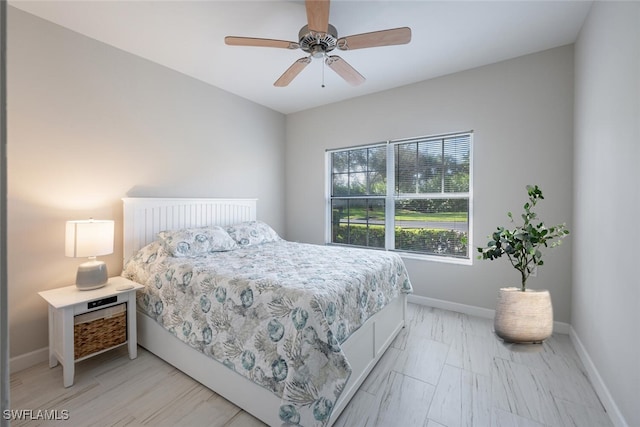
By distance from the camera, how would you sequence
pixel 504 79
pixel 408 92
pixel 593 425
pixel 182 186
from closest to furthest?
1. pixel 593 425
2. pixel 504 79
3. pixel 182 186
4. pixel 408 92

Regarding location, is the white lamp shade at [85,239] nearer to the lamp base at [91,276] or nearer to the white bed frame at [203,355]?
the lamp base at [91,276]

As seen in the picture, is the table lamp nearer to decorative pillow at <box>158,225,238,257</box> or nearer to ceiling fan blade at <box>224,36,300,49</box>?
decorative pillow at <box>158,225,238,257</box>

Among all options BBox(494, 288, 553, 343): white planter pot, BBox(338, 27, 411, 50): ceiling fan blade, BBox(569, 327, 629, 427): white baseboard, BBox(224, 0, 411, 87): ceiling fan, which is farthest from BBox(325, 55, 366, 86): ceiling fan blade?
BBox(569, 327, 629, 427): white baseboard

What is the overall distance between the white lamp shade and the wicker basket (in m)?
0.46

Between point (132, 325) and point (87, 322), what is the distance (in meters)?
0.30

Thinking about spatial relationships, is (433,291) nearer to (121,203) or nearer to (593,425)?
(593,425)

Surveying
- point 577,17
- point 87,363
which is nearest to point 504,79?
point 577,17

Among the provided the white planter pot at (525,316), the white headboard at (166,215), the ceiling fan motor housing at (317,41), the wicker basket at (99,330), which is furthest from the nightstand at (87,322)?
the white planter pot at (525,316)

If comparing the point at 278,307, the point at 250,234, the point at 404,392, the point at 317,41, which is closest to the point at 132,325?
the point at 250,234

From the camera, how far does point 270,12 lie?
2.10 m

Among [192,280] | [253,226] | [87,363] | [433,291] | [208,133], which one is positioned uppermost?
[208,133]

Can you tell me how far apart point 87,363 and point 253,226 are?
1.90 metres

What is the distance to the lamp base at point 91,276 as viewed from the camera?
207cm

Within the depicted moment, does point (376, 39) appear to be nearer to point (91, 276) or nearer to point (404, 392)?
point (404, 392)
